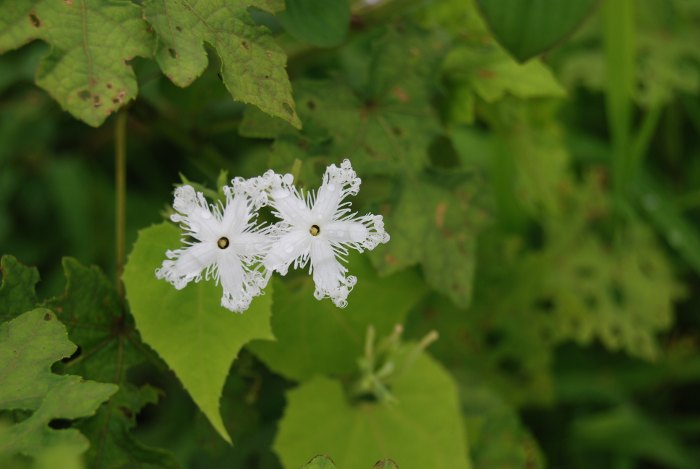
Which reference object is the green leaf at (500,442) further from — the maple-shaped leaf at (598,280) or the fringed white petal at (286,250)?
the fringed white petal at (286,250)

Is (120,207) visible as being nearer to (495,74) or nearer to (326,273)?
(326,273)

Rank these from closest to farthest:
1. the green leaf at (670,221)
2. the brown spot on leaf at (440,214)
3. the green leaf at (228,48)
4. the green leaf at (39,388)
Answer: the green leaf at (39,388)
the green leaf at (228,48)
the brown spot on leaf at (440,214)
the green leaf at (670,221)

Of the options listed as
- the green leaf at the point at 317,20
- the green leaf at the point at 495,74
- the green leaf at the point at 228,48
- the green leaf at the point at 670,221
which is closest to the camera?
the green leaf at the point at 228,48

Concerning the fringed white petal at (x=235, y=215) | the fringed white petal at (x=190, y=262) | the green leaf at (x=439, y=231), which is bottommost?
the green leaf at (x=439, y=231)

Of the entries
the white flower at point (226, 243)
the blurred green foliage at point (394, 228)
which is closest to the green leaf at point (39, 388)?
the blurred green foliage at point (394, 228)

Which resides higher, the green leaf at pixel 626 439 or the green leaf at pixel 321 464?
the green leaf at pixel 321 464

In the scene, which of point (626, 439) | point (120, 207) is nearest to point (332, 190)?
point (120, 207)

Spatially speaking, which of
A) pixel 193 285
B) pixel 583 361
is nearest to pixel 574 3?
pixel 193 285
